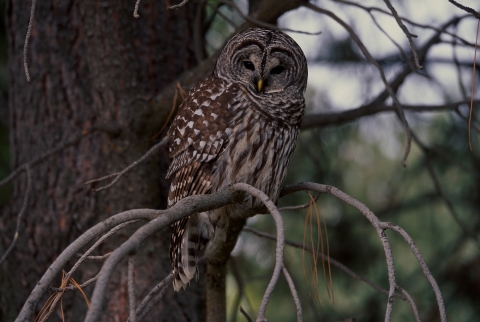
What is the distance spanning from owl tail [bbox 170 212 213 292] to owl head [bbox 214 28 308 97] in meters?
0.67

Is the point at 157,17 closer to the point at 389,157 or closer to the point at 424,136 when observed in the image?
the point at 424,136

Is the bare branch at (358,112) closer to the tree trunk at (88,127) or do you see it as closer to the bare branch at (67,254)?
the tree trunk at (88,127)

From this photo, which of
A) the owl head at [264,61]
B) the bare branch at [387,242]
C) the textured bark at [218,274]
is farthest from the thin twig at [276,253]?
the owl head at [264,61]

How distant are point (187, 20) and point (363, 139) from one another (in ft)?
11.0

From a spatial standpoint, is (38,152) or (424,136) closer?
(38,152)

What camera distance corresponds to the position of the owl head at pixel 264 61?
112 inches

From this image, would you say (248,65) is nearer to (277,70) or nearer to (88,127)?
(277,70)

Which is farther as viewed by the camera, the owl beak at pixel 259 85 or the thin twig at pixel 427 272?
the owl beak at pixel 259 85

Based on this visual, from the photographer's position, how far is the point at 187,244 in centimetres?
272

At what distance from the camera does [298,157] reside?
4582 mm

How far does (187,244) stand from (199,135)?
49cm

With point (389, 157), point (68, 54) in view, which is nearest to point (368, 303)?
point (68, 54)

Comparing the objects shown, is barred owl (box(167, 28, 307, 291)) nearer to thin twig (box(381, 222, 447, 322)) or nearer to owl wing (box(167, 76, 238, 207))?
owl wing (box(167, 76, 238, 207))

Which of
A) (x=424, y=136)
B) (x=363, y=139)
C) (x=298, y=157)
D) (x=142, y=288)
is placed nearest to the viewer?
(x=142, y=288)
